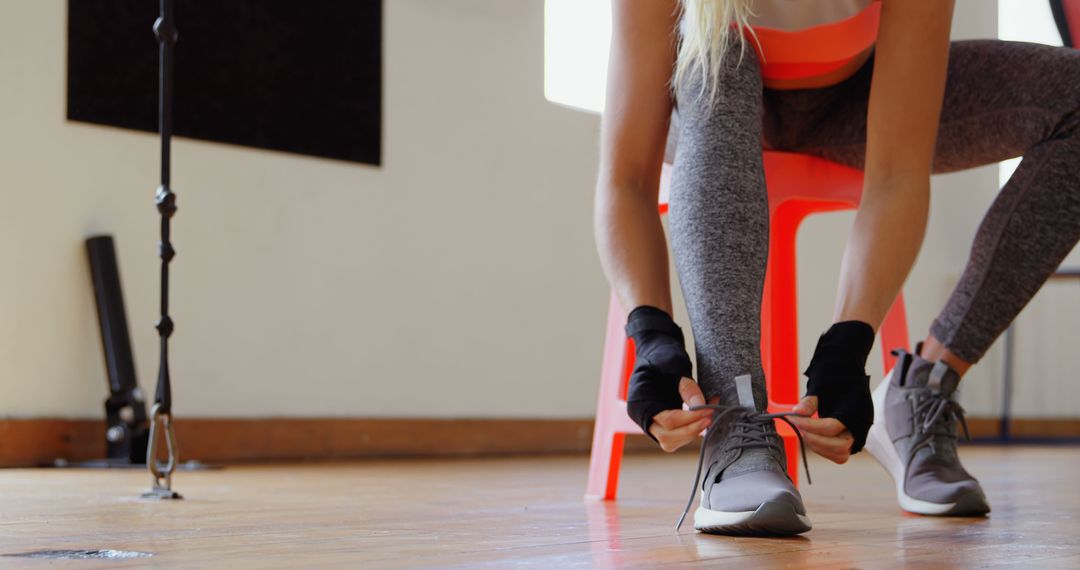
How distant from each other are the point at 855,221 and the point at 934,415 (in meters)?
0.23

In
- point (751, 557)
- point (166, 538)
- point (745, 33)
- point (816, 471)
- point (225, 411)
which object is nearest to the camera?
point (751, 557)

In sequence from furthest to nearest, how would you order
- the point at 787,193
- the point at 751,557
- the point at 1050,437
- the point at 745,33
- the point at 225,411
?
the point at 1050,437 < the point at 225,411 < the point at 787,193 < the point at 745,33 < the point at 751,557

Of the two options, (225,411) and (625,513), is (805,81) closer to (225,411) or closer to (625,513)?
(625,513)

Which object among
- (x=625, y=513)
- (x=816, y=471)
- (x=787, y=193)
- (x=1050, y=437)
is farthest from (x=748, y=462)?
(x=1050, y=437)

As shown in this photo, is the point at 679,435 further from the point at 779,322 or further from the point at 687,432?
the point at 779,322

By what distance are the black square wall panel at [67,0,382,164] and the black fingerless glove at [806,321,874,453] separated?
6.26 feet

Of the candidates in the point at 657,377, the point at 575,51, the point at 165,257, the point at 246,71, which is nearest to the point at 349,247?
the point at 246,71

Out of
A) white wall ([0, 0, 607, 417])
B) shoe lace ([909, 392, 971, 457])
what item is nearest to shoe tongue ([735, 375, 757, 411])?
shoe lace ([909, 392, 971, 457])

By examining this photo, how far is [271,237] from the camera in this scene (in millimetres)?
2670

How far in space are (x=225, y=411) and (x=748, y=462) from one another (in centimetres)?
183

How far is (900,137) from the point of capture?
109 centimetres

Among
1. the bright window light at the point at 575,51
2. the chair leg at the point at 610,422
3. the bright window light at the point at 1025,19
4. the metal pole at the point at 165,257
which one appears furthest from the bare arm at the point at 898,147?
the bright window light at the point at 575,51

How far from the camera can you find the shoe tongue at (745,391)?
94cm

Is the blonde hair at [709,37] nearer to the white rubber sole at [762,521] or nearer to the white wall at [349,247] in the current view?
the white rubber sole at [762,521]
